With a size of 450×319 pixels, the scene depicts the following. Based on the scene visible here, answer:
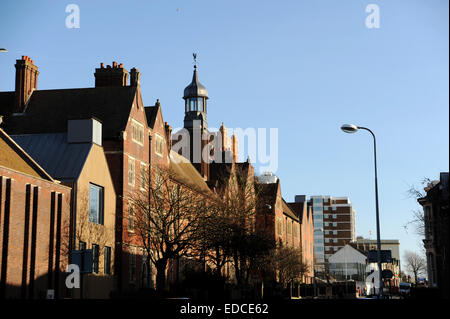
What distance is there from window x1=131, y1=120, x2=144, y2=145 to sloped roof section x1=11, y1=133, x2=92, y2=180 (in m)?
5.51

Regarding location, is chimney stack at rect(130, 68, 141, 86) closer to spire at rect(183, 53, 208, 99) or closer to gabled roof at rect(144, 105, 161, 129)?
gabled roof at rect(144, 105, 161, 129)

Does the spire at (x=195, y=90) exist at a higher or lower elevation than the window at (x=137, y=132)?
higher

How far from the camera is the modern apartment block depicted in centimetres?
19538

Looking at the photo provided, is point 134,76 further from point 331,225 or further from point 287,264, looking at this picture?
point 331,225

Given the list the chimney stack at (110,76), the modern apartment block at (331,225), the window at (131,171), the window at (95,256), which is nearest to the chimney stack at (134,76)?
the chimney stack at (110,76)

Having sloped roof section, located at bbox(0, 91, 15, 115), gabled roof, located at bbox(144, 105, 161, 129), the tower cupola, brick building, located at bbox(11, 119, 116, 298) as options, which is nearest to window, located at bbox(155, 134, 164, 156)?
gabled roof, located at bbox(144, 105, 161, 129)

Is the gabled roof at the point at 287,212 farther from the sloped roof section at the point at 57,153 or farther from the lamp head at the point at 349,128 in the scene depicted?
the lamp head at the point at 349,128

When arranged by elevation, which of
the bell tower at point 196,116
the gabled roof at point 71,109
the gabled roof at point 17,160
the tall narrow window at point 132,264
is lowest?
the tall narrow window at point 132,264

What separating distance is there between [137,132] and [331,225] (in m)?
152

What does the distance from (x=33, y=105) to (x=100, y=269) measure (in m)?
15.3

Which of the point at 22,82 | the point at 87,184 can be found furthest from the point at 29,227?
the point at 22,82

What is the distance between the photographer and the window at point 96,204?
44912 mm

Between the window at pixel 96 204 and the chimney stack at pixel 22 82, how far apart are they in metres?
11.0
